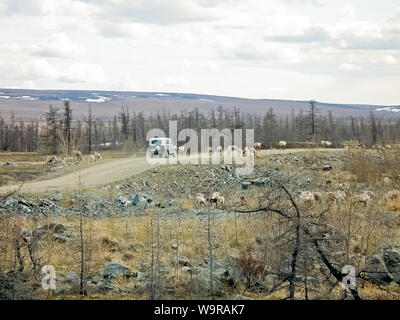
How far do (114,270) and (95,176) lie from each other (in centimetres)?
1535

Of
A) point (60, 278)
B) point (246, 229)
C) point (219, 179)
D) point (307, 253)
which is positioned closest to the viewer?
point (307, 253)

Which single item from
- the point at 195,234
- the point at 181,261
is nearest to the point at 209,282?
the point at 181,261

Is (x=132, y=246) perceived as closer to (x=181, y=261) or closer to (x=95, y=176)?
(x=181, y=261)

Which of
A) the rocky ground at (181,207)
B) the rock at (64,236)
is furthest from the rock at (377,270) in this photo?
the rock at (64,236)

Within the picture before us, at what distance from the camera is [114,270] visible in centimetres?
1412

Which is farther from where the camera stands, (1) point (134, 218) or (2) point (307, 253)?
(1) point (134, 218)

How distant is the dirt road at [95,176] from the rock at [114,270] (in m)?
8.67

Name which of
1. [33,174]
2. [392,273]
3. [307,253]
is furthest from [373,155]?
[307,253]

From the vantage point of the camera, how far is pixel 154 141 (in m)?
39.5

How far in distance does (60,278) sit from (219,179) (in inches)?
730

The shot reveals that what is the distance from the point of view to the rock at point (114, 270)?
1392cm
